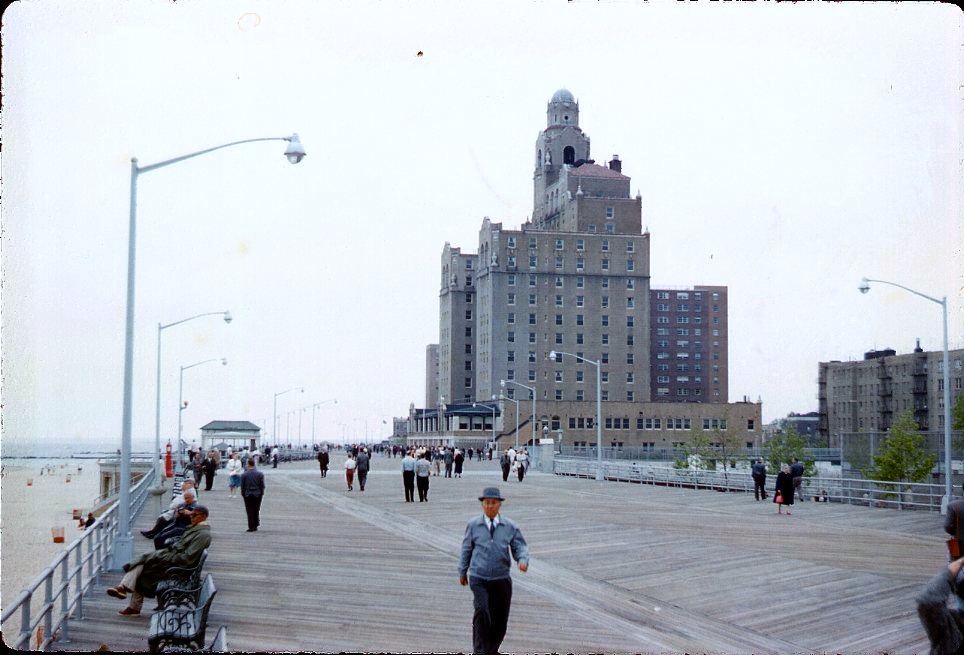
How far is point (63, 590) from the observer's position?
37.7 ft

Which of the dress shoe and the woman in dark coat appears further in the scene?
the woman in dark coat

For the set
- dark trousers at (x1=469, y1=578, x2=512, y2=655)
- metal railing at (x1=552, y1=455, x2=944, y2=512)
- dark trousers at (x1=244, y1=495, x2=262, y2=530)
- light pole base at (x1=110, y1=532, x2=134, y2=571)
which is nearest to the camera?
dark trousers at (x1=469, y1=578, x2=512, y2=655)

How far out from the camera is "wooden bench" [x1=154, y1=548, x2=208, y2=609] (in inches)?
462

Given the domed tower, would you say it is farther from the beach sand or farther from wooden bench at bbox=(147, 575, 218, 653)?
wooden bench at bbox=(147, 575, 218, 653)

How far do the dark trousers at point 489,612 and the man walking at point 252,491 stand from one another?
15.3 metres

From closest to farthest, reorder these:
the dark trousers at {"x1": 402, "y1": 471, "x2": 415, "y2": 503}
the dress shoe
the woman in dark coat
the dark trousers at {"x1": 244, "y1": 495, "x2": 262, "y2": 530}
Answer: the dress shoe < the dark trousers at {"x1": 244, "y1": 495, "x2": 262, "y2": 530} < the woman in dark coat < the dark trousers at {"x1": 402, "y1": 471, "x2": 415, "y2": 503}

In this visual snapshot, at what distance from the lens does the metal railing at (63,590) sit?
959 cm

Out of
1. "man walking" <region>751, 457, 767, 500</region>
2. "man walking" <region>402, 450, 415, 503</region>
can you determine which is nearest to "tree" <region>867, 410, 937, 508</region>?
"man walking" <region>751, 457, 767, 500</region>

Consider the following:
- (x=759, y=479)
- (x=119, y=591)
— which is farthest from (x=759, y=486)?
(x=119, y=591)

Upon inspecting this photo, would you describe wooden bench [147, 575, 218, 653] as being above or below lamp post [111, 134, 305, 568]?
below

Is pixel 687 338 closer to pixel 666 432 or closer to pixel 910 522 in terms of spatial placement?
pixel 666 432

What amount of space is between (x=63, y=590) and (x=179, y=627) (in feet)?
6.42

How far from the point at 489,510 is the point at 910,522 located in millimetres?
23374

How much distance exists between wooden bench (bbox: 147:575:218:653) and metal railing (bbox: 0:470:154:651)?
1071 mm
